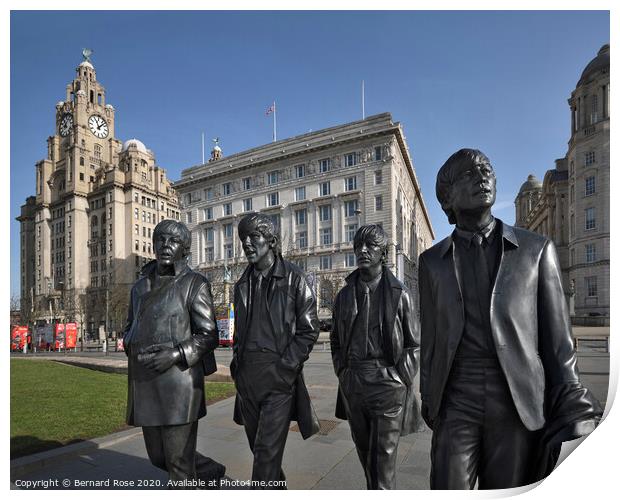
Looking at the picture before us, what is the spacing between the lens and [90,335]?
65688 millimetres

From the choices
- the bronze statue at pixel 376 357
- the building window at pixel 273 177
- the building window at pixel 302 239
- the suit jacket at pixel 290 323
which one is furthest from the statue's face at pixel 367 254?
the building window at pixel 273 177

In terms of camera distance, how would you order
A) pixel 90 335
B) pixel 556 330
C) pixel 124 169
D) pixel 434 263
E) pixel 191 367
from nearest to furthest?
pixel 556 330 → pixel 434 263 → pixel 191 367 → pixel 90 335 → pixel 124 169

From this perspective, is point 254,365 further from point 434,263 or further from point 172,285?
point 434,263

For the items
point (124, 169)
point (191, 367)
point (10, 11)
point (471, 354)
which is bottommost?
point (191, 367)

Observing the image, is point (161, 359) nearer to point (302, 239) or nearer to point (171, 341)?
point (171, 341)

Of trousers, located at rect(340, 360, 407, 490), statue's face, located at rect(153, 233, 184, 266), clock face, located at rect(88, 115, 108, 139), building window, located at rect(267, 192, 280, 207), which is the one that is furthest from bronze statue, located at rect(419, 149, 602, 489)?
clock face, located at rect(88, 115, 108, 139)

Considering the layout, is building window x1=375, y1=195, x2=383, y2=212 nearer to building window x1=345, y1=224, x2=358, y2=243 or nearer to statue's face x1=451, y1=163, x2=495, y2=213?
building window x1=345, y1=224, x2=358, y2=243

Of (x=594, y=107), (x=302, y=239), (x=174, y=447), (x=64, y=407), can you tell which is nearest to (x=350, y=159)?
(x=302, y=239)

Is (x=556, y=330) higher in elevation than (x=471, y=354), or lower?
higher

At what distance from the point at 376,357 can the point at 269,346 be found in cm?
100

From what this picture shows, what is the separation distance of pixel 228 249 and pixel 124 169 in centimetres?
3136

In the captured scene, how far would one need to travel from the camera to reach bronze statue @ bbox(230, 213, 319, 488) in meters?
3.58

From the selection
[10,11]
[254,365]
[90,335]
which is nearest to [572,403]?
[254,365]

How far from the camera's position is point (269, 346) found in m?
3.67
